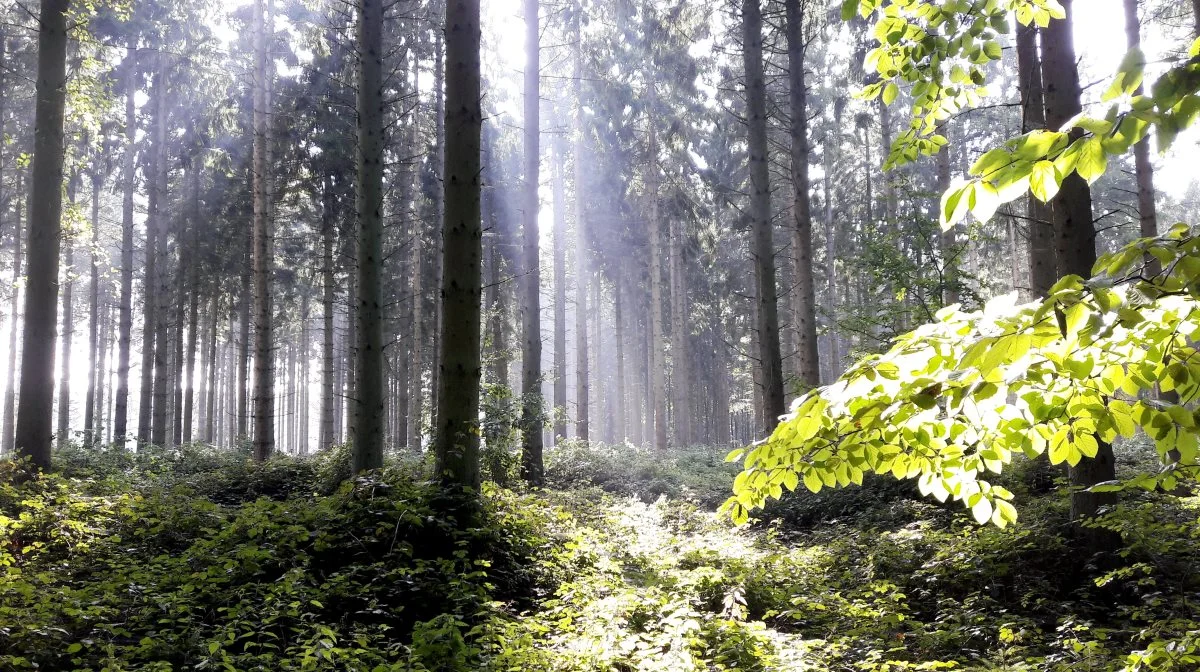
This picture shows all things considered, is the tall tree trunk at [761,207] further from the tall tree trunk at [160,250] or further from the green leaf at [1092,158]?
the tall tree trunk at [160,250]

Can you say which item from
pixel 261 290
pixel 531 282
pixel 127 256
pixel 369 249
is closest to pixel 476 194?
pixel 369 249

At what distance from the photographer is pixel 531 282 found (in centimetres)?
1481

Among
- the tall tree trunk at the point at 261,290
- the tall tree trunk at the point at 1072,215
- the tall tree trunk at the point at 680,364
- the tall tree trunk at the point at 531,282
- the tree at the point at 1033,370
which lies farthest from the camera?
the tall tree trunk at the point at 680,364

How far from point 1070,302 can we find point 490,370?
692 inches

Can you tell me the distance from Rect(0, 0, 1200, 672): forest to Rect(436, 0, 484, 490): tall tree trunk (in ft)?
0.13

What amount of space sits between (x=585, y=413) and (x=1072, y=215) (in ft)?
61.9

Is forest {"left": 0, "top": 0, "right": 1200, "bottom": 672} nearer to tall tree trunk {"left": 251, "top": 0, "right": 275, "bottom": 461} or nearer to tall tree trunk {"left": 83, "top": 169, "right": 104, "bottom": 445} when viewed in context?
tall tree trunk {"left": 251, "top": 0, "right": 275, "bottom": 461}

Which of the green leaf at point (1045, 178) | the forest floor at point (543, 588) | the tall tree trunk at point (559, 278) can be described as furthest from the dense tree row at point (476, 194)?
the green leaf at point (1045, 178)

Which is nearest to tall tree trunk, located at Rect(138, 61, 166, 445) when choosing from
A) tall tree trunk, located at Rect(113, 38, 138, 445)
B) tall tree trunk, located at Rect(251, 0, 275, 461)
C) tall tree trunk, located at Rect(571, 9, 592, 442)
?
tall tree trunk, located at Rect(113, 38, 138, 445)

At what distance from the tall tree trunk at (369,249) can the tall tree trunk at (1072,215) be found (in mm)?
8285

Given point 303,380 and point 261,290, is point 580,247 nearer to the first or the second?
point 261,290

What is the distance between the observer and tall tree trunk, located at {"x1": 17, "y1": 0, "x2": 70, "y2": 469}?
29.9 feet

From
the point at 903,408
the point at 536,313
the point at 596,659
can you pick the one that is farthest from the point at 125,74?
the point at 903,408

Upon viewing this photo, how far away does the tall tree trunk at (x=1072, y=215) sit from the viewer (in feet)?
19.5
